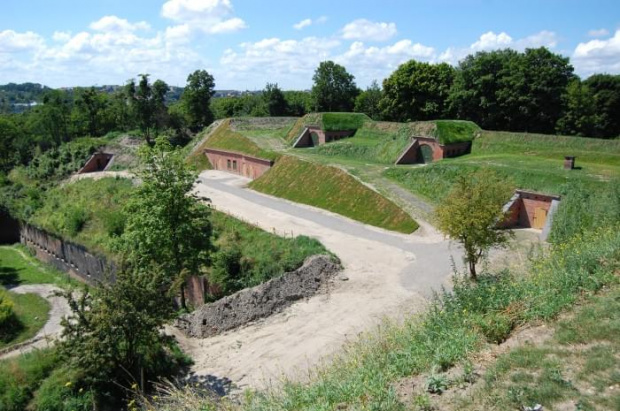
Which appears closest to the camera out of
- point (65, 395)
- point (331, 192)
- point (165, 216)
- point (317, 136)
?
point (65, 395)

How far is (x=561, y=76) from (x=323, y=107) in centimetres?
3275

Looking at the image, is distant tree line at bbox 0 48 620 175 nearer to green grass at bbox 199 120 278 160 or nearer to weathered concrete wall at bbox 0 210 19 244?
green grass at bbox 199 120 278 160

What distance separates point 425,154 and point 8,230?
129 ft

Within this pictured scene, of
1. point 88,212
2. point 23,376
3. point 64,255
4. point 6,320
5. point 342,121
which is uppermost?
point 342,121

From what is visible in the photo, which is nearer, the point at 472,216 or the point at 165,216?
the point at 472,216

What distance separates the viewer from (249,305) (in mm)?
19688

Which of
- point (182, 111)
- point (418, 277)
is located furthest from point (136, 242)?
point (182, 111)

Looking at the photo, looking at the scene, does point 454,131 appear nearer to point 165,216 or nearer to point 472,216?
point 472,216

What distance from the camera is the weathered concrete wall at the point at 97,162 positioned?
5172 cm

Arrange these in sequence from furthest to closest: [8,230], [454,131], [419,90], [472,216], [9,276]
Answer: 1. [419,90]
2. [8,230]
3. [454,131]
4. [9,276]
5. [472,216]

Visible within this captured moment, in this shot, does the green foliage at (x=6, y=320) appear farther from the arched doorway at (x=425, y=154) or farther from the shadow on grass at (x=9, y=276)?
the arched doorway at (x=425, y=154)

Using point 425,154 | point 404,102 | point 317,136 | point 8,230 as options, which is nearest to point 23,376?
point 8,230

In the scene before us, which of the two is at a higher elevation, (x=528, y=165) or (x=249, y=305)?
(x=528, y=165)

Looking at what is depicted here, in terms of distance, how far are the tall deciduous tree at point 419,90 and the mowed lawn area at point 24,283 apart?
135 ft
